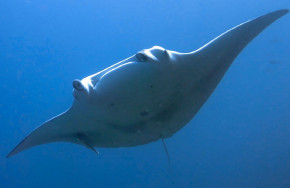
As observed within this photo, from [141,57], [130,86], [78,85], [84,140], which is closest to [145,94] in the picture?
[130,86]

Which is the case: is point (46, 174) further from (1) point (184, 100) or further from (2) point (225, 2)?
(1) point (184, 100)

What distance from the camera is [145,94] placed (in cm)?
283

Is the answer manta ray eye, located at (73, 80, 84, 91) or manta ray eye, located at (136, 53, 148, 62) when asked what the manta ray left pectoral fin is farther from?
manta ray eye, located at (136, 53, 148, 62)

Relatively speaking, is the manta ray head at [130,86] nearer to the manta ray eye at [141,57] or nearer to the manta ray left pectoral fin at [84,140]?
the manta ray eye at [141,57]

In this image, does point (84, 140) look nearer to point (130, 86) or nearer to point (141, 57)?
point (130, 86)

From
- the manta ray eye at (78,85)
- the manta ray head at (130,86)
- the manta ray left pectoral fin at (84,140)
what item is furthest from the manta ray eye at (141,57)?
the manta ray left pectoral fin at (84,140)

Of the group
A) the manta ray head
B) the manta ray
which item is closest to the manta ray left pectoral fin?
the manta ray

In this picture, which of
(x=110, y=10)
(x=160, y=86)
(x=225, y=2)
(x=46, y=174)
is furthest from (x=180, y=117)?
(x=46, y=174)

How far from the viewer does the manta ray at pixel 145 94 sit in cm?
262

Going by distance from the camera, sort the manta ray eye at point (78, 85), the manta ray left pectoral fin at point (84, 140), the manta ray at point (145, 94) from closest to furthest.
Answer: the manta ray eye at point (78, 85) → the manta ray at point (145, 94) → the manta ray left pectoral fin at point (84, 140)

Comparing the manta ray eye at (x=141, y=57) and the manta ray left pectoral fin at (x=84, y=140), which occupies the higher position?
the manta ray eye at (x=141, y=57)

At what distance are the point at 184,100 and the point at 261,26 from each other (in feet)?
3.83

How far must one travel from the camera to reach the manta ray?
262 cm

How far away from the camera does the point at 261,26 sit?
2980mm
